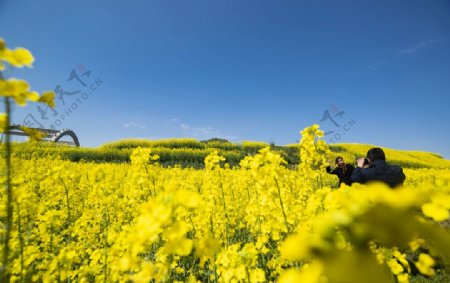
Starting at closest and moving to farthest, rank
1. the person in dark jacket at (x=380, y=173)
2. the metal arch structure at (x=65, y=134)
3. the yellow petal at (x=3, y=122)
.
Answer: the yellow petal at (x=3, y=122)
the person in dark jacket at (x=380, y=173)
the metal arch structure at (x=65, y=134)

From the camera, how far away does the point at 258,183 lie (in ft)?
9.44

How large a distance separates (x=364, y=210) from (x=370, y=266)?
132mm

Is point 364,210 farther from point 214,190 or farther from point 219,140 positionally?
point 219,140

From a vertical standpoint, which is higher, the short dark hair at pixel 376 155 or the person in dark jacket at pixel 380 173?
the short dark hair at pixel 376 155

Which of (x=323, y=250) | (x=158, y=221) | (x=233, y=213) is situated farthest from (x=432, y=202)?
(x=233, y=213)

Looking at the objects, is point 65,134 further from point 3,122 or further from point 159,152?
point 3,122

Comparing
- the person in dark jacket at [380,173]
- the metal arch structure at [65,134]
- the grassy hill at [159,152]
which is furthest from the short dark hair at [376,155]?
the metal arch structure at [65,134]

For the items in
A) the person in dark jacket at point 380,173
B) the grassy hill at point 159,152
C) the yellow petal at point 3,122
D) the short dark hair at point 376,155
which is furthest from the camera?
the grassy hill at point 159,152

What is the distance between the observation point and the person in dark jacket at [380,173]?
4.57 meters

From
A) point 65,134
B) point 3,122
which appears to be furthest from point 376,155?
point 65,134

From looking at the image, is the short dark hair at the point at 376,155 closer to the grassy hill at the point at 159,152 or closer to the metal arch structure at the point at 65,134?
the grassy hill at the point at 159,152

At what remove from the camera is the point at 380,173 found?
15.4 ft

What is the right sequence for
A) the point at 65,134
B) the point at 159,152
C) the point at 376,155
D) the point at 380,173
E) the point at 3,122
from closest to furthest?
the point at 3,122
the point at 380,173
the point at 376,155
the point at 159,152
the point at 65,134

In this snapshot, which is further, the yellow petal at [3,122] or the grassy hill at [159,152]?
the grassy hill at [159,152]
